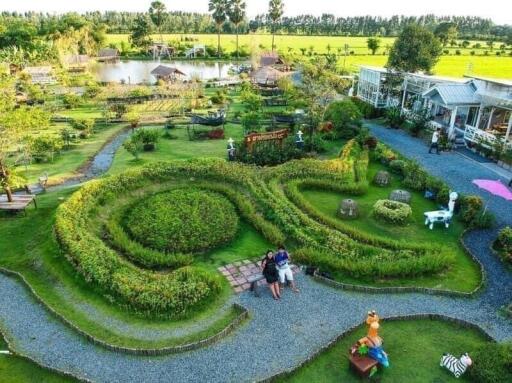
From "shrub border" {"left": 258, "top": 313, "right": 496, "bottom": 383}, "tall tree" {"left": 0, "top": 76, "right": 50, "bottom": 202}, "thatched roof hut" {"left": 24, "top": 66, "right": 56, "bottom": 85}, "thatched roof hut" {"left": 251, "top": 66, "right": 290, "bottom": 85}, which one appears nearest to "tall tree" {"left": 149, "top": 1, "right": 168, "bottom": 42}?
"thatched roof hut" {"left": 24, "top": 66, "right": 56, "bottom": 85}

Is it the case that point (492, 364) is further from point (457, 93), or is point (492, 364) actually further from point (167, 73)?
point (167, 73)

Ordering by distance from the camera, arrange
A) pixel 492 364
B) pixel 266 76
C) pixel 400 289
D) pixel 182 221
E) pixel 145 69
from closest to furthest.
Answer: pixel 492 364 → pixel 400 289 → pixel 182 221 → pixel 266 76 → pixel 145 69

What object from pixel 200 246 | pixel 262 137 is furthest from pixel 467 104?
pixel 200 246

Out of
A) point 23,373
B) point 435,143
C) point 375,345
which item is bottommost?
point 23,373

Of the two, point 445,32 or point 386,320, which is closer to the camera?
point 386,320

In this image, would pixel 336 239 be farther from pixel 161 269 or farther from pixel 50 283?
pixel 50 283
